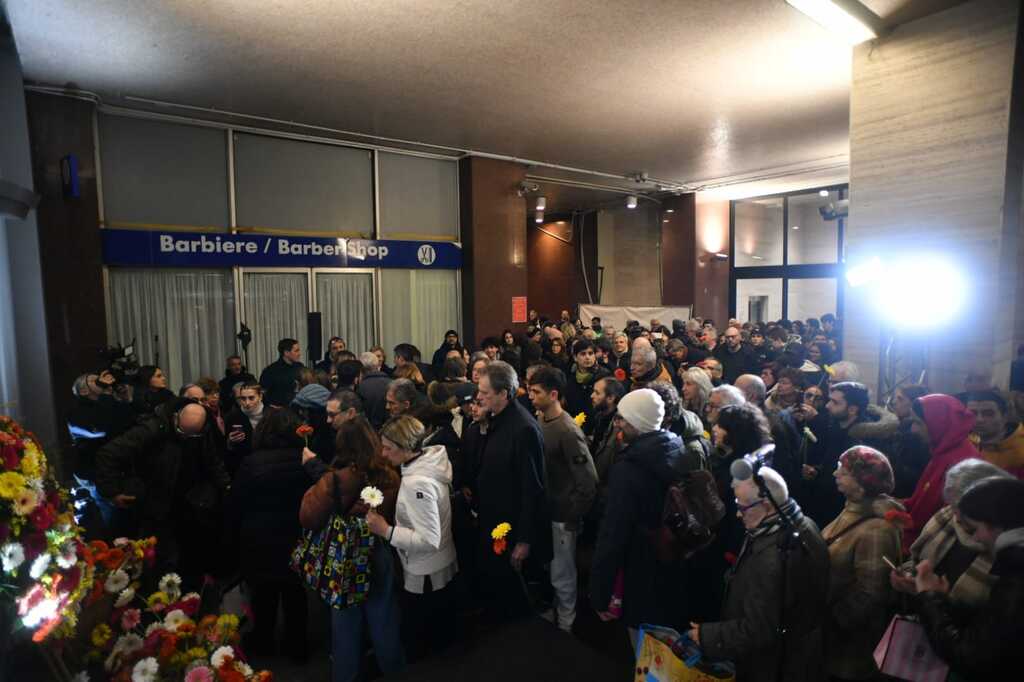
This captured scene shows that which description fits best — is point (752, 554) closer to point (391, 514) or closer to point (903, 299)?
point (391, 514)

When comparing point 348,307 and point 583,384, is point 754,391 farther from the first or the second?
point 348,307

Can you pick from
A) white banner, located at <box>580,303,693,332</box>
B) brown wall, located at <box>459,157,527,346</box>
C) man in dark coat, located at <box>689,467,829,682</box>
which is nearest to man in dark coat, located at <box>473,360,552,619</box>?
man in dark coat, located at <box>689,467,829,682</box>

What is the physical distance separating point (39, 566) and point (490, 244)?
29.7ft

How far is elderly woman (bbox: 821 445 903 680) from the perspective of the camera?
94.7 inches

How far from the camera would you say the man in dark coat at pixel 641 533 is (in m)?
2.85

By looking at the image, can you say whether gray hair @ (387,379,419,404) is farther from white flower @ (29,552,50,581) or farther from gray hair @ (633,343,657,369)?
white flower @ (29,552,50,581)

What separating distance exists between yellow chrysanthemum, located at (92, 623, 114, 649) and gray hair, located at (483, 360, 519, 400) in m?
2.12

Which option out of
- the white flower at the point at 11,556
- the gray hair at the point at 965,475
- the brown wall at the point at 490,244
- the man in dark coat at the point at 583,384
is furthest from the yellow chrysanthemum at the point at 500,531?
the brown wall at the point at 490,244

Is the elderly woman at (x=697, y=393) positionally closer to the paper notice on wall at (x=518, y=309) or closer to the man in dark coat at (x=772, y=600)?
the man in dark coat at (x=772, y=600)

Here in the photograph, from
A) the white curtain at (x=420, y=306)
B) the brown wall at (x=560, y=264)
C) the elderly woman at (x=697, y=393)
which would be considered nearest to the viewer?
the elderly woman at (x=697, y=393)

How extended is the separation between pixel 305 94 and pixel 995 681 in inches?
292

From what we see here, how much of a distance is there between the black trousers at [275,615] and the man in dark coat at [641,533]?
185 centimetres

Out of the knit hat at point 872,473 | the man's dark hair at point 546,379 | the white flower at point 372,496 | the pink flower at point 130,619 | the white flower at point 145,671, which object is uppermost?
the man's dark hair at point 546,379

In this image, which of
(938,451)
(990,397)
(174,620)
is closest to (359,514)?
(174,620)
